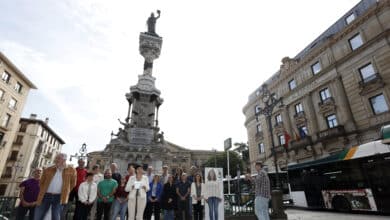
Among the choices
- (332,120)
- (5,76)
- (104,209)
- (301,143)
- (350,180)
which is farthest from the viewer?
(5,76)

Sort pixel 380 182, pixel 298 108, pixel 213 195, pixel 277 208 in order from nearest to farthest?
1. pixel 213 195
2. pixel 277 208
3. pixel 380 182
4. pixel 298 108

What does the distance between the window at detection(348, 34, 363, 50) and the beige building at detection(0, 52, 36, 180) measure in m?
43.0

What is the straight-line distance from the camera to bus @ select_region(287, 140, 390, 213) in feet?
28.8

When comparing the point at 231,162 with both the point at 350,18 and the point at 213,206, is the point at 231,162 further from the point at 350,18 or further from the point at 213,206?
the point at 213,206

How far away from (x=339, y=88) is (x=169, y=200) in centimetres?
2348

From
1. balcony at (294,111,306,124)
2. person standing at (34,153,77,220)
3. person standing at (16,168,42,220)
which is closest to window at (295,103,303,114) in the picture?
balcony at (294,111,306,124)

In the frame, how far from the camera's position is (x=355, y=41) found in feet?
69.3

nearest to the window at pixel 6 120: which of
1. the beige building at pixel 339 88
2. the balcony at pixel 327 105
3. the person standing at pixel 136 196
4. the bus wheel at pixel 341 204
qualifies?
the person standing at pixel 136 196

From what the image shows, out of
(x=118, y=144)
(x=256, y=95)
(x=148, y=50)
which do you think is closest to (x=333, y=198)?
(x=118, y=144)

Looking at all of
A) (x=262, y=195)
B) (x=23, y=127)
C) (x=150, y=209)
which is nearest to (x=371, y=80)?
(x=262, y=195)

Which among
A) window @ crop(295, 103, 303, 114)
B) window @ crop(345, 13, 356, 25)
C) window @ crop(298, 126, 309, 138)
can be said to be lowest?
window @ crop(298, 126, 309, 138)

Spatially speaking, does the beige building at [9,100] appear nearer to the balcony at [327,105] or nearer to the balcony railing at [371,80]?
the balcony at [327,105]

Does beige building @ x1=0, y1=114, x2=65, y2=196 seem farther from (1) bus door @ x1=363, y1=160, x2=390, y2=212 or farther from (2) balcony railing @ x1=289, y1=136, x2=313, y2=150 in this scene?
(1) bus door @ x1=363, y1=160, x2=390, y2=212

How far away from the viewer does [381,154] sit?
29.2 ft
